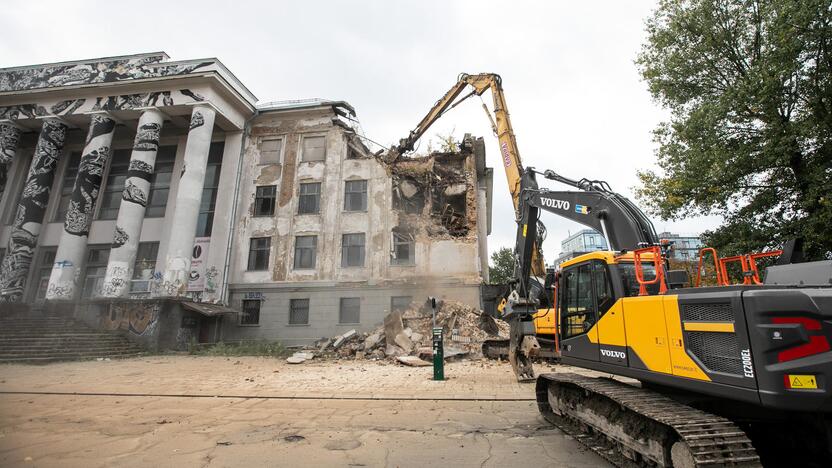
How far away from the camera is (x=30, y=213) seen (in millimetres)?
24516

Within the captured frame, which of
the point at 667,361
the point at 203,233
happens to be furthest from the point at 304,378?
the point at 203,233

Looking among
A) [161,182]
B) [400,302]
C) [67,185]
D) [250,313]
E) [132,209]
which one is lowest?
[250,313]

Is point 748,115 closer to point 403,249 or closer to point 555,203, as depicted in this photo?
point 555,203

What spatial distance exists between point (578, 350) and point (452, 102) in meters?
16.0

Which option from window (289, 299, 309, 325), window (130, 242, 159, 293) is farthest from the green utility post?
window (130, 242, 159, 293)

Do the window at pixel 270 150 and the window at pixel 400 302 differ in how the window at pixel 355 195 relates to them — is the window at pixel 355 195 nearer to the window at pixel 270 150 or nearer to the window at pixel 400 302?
the window at pixel 270 150

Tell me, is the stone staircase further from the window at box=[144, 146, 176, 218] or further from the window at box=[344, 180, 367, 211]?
the window at box=[344, 180, 367, 211]

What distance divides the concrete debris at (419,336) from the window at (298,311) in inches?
95.3

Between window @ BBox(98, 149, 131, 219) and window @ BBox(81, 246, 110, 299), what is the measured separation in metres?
2.23

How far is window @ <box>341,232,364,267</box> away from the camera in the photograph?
22.7 meters

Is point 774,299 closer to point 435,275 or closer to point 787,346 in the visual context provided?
point 787,346

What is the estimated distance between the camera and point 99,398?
8.91 metres

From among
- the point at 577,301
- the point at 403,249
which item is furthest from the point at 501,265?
the point at 577,301

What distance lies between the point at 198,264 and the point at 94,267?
798 cm
